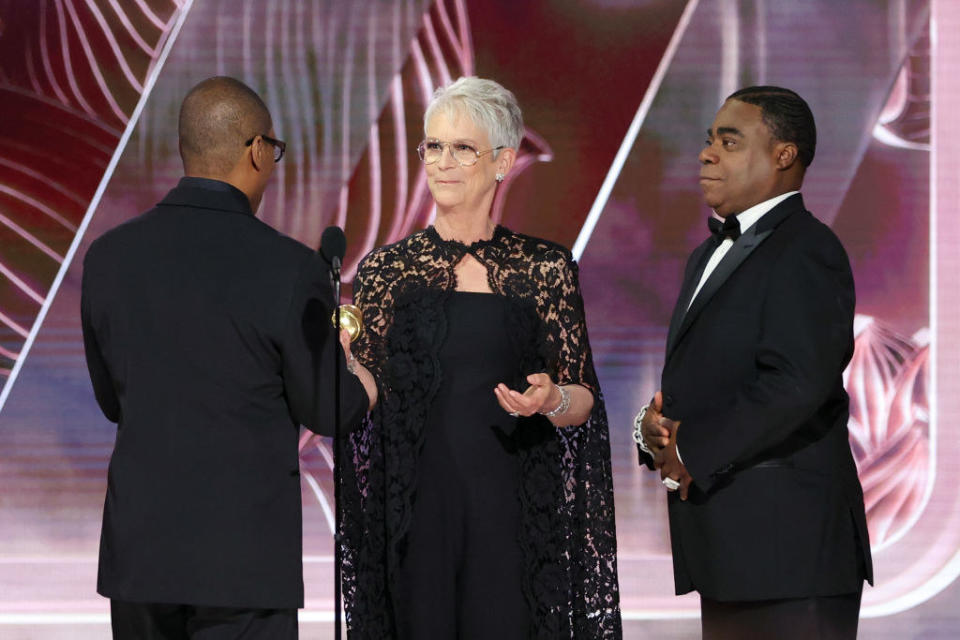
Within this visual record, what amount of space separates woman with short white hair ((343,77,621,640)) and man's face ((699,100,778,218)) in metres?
0.45

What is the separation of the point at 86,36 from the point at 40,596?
7.35 ft

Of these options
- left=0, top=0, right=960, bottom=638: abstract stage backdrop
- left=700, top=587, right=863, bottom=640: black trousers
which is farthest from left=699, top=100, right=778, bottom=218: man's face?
left=0, top=0, right=960, bottom=638: abstract stage backdrop

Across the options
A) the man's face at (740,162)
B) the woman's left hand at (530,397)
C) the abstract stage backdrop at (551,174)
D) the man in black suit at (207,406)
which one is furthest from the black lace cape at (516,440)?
the abstract stage backdrop at (551,174)

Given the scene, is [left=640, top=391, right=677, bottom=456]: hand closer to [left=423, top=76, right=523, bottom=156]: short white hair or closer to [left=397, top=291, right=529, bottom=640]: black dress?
[left=397, top=291, right=529, bottom=640]: black dress

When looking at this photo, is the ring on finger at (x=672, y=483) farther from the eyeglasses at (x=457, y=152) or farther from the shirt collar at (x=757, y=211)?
the eyeglasses at (x=457, y=152)

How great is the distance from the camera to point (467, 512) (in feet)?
9.13

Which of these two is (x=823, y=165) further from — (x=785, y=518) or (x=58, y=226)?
(x=58, y=226)

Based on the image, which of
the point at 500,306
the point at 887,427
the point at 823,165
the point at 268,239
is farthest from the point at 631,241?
the point at 268,239

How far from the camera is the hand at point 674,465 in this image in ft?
8.66

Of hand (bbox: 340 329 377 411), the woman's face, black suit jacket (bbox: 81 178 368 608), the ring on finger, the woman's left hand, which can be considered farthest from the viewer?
the woman's face

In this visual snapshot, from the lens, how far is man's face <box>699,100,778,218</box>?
273 centimetres

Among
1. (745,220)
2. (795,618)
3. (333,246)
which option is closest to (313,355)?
(333,246)

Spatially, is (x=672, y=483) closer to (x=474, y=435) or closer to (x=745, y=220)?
(x=474, y=435)

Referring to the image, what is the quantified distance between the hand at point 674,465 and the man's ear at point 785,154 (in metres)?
0.68
